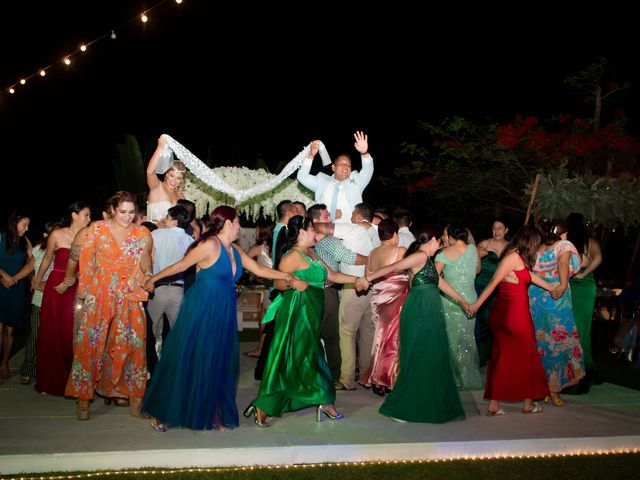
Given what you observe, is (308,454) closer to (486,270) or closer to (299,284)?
(299,284)

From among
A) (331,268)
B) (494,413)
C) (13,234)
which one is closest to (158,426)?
(331,268)

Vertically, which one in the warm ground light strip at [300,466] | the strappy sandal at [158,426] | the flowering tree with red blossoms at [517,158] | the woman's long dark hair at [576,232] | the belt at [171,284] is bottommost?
the warm ground light strip at [300,466]

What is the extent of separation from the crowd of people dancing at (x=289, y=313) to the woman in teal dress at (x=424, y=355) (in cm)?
1

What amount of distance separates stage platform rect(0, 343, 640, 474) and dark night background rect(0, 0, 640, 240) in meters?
14.5

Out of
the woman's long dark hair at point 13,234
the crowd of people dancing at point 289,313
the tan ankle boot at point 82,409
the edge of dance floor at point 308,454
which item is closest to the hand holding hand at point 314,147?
the crowd of people dancing at point 289,313

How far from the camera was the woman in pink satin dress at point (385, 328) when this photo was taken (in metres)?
8.41

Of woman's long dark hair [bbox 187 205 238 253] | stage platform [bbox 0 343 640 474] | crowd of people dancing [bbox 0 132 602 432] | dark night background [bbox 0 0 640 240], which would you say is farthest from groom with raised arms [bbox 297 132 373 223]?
dark night background [bbox 0 0 640 240]

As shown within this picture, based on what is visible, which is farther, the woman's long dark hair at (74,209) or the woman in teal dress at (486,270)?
the woman in teal dress at (486,270)

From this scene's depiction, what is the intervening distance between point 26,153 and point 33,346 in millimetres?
18130

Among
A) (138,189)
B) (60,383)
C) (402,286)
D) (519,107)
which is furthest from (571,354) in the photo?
(519,107)

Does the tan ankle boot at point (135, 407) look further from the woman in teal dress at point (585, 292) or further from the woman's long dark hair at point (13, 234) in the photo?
the woman in teal dress at point (585, 292)

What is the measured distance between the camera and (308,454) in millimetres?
5980

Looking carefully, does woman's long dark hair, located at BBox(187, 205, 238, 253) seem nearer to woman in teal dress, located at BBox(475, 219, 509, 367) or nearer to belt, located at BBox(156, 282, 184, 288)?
belt, located at BBox(156, 282, 184, 288)

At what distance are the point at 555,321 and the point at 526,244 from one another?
1.48m
